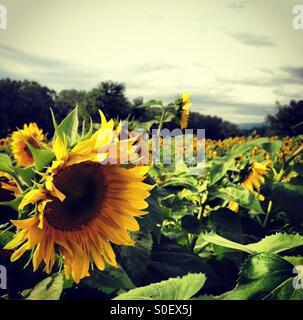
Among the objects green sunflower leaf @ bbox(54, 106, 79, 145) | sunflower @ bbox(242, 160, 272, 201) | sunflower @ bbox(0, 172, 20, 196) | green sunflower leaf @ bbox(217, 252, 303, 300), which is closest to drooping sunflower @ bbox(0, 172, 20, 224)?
sunflower @ bbox(0, 172, 20, 196)

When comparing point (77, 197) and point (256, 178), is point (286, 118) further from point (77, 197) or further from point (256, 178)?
point (77, 197)

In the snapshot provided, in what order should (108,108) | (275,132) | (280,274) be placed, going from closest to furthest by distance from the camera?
(280,274)
(108,108)
(275,132)

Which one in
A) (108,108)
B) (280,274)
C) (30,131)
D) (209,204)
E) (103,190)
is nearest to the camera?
(280,274)

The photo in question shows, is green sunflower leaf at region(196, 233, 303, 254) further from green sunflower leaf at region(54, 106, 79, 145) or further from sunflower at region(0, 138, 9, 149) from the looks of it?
sunflower at region(0, 138, 9, 149)

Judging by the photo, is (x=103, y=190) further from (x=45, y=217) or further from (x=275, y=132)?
(x=275, y=132)

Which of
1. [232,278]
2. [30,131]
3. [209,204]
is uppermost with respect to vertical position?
[30,131]

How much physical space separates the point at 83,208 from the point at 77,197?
37 millimetres

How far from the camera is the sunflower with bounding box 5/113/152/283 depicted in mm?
621

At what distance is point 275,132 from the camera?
10.0ft

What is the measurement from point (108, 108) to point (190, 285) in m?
0.73

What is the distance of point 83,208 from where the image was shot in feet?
2.42

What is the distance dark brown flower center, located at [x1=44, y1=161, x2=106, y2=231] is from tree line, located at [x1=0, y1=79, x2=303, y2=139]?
9 centimetres
